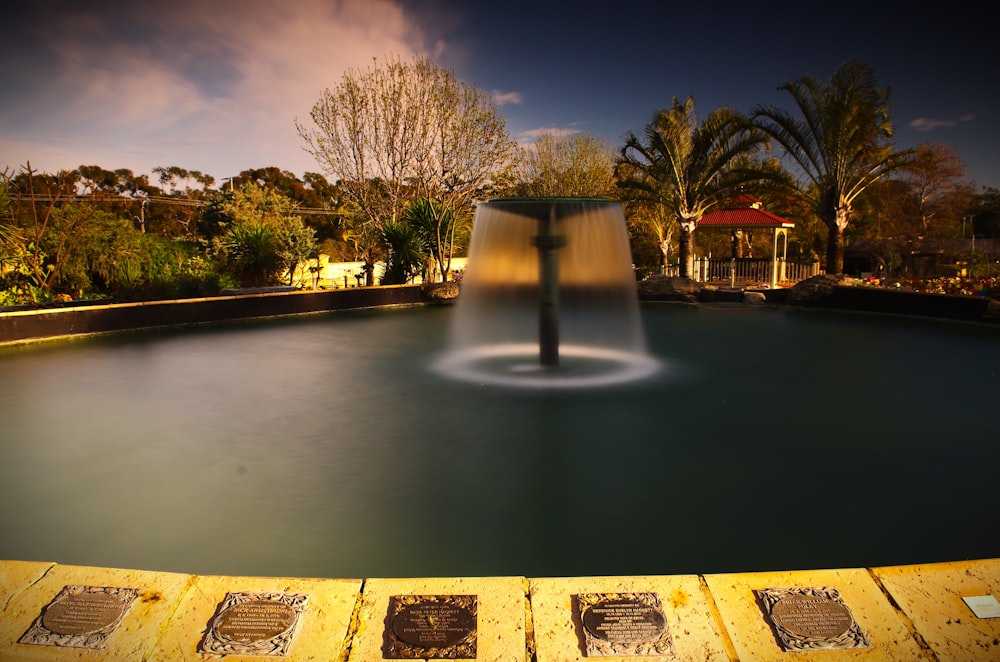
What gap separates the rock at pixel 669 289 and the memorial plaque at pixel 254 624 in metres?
19.5

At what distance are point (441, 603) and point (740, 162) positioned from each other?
25.6 meters

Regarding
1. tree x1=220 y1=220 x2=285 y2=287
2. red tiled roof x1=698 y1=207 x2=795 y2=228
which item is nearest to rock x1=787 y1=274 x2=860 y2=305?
red tiled roof x1=698 y1=207 x2=795 y2=228

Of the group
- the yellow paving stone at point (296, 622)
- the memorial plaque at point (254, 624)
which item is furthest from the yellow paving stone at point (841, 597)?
the memorial plaque at point (254, 624)

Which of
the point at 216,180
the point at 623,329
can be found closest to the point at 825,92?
the point at 623,329

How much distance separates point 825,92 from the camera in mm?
20156

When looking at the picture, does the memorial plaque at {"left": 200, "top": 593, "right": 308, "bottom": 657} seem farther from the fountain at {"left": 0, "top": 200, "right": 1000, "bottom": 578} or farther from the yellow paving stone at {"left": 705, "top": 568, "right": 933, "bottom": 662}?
the yellow paving stone at {"left": 705, "top": 568, "right": 933, "bottom": 662}

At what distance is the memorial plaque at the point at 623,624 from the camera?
2.70 metres

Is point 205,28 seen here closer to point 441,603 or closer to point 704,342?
point 704,342

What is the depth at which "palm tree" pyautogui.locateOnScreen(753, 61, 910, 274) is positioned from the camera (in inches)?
772

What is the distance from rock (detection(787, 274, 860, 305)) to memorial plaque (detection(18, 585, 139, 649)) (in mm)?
18703

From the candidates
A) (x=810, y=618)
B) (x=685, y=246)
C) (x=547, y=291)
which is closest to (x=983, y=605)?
(x=810, y=618)

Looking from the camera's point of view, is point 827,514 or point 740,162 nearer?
point 827,514

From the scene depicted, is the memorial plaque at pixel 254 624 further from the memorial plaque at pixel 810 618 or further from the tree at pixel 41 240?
A: the tree at pixel 41 240

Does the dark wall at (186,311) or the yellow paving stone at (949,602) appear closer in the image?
the yellow paving stone at (949,602)
